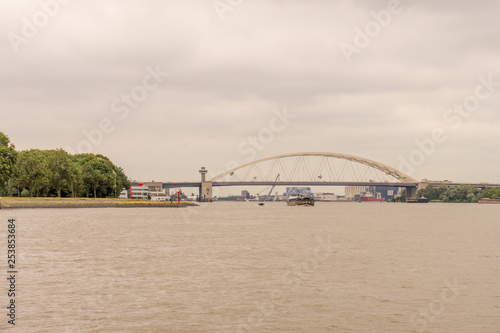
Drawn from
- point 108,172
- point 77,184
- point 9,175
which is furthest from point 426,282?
point 108,172

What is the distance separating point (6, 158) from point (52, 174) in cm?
1994

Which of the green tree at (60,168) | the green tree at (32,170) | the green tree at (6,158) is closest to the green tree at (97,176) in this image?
the green tree at (60,168)

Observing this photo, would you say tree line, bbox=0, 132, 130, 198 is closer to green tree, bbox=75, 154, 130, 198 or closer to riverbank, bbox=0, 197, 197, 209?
green tree, bbox=75, 154, 130, 198

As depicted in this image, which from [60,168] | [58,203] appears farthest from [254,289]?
[60,168]

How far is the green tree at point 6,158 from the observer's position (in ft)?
334

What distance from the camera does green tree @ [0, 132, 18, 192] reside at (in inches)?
4003

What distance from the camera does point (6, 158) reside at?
339ft

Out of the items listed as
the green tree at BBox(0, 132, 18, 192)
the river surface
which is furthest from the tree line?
the river surface

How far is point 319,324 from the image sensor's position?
17109 millimetres

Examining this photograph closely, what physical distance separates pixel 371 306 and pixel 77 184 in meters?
123

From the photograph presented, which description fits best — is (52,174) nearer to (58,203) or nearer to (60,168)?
(60,168)

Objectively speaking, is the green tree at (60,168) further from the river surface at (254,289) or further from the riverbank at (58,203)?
the river surface at (254,289)

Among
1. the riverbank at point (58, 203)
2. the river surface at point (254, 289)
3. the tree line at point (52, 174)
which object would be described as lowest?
the river surface at point (254, 289)

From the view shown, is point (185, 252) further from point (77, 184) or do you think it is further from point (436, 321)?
point (77, 184)
